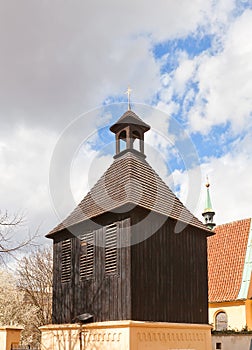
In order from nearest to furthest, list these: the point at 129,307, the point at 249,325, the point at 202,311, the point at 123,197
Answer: the point at 129,307 < the point at 123,197 < the point at 202,311 < the point at 249,325

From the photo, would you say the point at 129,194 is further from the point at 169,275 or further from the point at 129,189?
the point at 169,275

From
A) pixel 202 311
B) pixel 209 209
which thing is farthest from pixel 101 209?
pixel 209 209

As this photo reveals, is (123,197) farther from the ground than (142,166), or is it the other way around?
A: (142,166)

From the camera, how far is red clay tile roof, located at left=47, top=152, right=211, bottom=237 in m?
15.0

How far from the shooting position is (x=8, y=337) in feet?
46.9

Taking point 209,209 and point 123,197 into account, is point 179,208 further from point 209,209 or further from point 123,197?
point 209,209

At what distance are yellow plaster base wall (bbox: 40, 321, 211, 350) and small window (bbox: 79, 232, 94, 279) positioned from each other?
1.52 m

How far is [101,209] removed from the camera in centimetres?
1532

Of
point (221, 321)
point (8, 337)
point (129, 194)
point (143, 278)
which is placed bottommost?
point (8, 337)

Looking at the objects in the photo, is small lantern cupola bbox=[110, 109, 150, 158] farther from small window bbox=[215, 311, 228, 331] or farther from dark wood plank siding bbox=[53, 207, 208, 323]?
small window bbox=[215, 311, 228, 331]

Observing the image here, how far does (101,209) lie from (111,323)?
10.7ft

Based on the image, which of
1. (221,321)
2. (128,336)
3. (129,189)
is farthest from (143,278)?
(221,321)

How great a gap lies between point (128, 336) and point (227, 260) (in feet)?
42.8

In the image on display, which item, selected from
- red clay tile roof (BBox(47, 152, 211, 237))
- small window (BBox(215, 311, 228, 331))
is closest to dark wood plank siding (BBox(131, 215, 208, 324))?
red clay tile roof (BBox(47, 152, 211, 237))
